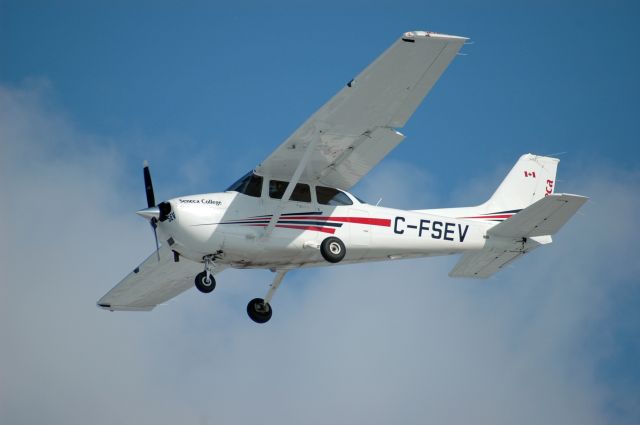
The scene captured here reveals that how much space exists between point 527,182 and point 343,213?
15.4 ft

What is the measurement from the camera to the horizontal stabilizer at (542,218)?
61.0 feet

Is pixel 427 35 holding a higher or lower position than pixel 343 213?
higher

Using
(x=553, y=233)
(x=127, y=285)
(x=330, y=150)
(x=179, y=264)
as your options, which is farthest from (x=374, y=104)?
(x=127, y=285)

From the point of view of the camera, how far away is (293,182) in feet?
58.5

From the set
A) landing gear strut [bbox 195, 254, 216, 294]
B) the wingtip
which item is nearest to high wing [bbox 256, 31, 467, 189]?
the wingtip

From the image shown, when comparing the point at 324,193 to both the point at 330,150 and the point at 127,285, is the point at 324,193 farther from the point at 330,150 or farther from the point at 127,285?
the point at 127,285

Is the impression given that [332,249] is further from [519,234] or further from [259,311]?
[519,234]

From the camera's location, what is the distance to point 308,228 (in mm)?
18281

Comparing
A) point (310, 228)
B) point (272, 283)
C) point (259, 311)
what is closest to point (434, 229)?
point (310, 228)

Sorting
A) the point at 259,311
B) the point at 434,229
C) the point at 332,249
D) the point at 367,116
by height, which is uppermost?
the point at 367,116

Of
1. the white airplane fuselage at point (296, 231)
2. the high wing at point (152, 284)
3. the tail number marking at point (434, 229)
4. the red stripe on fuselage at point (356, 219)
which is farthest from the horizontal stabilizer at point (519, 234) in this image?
the high wing at point (152, 284)

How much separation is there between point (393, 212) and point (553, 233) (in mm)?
2990

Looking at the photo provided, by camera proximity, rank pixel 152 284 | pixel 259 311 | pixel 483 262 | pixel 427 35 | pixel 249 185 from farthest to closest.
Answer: pixel 152 284 < pixel 483 262 < pixel 259 311 < pixel 249 185 < pixel 427 35

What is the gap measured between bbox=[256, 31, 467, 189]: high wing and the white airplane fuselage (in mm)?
638
